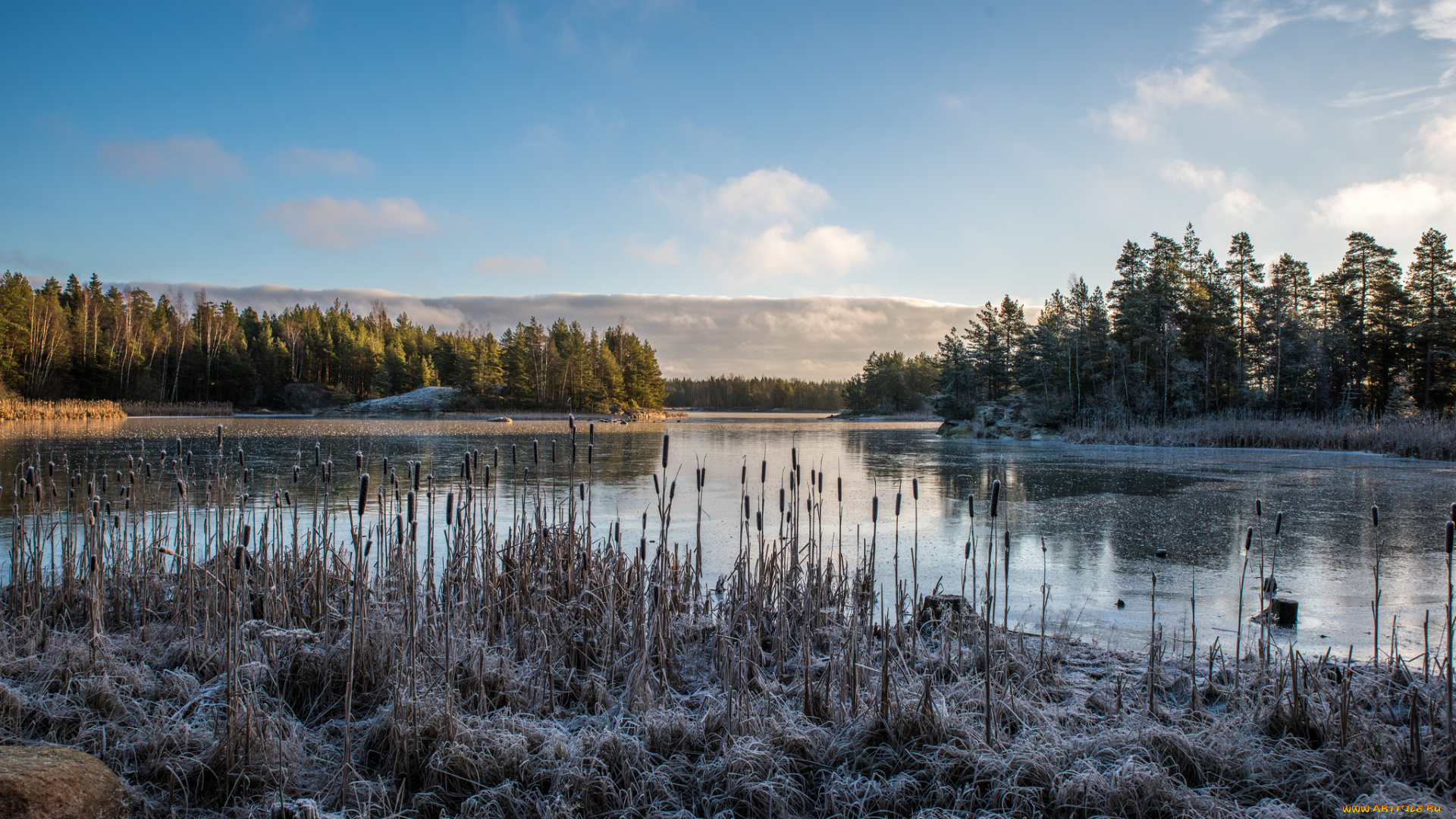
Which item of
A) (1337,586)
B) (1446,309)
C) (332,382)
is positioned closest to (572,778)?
(1337,586)

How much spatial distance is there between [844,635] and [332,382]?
97.4 metres

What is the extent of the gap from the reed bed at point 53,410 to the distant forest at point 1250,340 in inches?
2258

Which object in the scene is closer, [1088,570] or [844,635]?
[844,635]

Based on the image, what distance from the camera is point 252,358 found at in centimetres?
7819

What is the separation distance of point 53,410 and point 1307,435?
6354cm

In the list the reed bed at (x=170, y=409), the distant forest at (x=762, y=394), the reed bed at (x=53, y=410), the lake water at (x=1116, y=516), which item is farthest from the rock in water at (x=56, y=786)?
the distant forest at (x=762, y=394)

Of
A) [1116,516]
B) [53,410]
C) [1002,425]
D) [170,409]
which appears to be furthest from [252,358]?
[1116,516]

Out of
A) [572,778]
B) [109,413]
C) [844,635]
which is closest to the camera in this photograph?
[572,778]

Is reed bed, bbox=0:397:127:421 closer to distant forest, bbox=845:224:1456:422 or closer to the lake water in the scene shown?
the lake water

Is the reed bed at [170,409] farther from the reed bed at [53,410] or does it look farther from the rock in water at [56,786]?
the rock in water at [56,786]

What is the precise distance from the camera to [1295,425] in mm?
28406

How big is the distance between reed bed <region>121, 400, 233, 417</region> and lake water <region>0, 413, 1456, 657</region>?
35.8 m

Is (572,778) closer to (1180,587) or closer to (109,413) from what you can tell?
(1180,587)

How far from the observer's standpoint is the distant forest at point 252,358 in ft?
187
